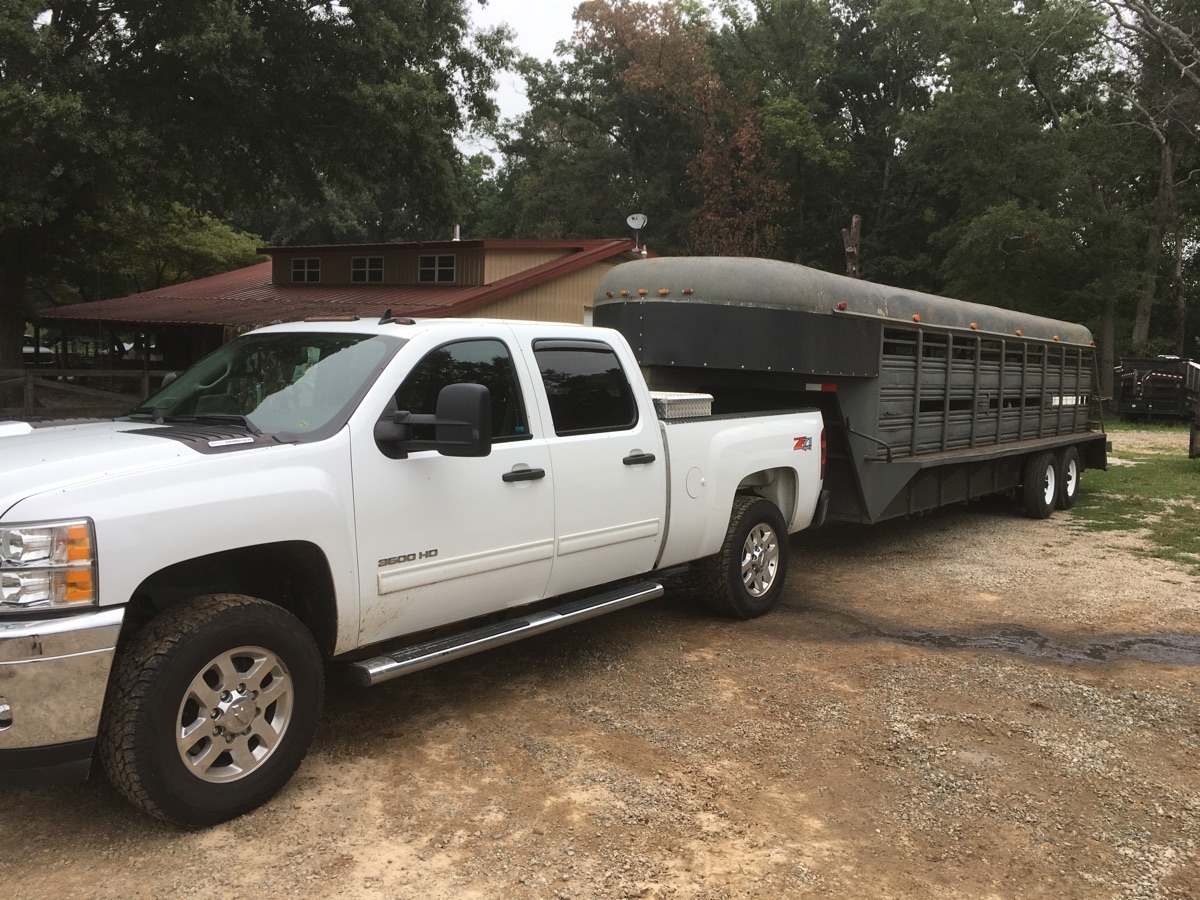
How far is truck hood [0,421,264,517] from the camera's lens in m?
3.43

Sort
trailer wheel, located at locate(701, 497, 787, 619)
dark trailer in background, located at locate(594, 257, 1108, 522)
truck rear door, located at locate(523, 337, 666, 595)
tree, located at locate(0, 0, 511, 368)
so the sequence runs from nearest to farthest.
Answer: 1. truck rear door, located at locate(523, 337, 666, 595)
2. trailer wheel, located at locate(701, 497, 787, 619)
3. dark trailer in background, located at locate(594, 257, 1108, 522)
4. tree, located at locate(0, 0, 511, 368)

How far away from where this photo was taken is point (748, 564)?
679cm

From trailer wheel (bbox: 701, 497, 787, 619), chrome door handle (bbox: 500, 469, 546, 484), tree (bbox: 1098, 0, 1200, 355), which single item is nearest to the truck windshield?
chrome door handle (bbox: 500, 469, 546, 484)

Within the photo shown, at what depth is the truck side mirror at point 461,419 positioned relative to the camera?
4.21m

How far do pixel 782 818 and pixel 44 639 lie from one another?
2.72m

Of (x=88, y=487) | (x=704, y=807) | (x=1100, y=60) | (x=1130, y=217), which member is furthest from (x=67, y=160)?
(x=1100, y=60)

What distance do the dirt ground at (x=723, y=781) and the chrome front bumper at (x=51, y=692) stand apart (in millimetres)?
398

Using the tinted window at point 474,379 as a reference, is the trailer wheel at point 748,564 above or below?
below

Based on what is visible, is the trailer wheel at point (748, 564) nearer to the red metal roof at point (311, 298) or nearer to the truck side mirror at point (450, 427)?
the truck side mirror at point (450, 427)

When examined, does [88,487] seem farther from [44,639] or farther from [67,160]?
[67,160]

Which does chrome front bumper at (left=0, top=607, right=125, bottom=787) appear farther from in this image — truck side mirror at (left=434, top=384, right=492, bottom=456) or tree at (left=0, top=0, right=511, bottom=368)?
tree at (left=0, top=0, right=511, bottom=368)

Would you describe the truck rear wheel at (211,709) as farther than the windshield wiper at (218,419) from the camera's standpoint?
No

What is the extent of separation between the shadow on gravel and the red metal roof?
16377mm

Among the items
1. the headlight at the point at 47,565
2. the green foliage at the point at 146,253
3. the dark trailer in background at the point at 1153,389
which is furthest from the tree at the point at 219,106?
the dark trailer in background at the point at 1153,389
